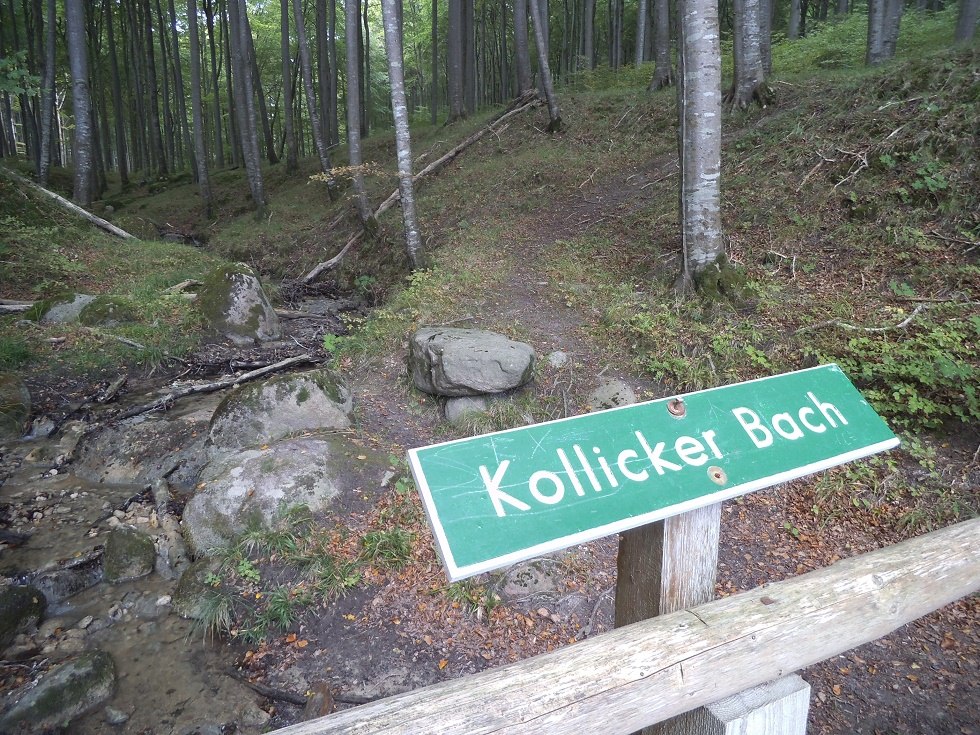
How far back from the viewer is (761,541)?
15.0 ft

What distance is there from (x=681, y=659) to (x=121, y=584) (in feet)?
16.0

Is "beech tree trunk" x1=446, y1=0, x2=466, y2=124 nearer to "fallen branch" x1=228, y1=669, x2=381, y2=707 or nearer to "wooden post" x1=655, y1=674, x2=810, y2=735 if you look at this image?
→ "fallen branch" x1=228, y1=669, x2=381, y2=707

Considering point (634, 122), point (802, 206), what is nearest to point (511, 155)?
point (634, 122)

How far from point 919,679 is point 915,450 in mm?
1956

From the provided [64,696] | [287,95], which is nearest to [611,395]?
[64,696]

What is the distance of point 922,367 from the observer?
4.85 m

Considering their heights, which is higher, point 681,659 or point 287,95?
point 287,95

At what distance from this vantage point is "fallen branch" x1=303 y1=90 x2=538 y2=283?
41.8 feet

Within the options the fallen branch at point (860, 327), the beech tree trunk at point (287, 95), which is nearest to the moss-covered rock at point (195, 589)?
the fallen branch at point (860, 327)

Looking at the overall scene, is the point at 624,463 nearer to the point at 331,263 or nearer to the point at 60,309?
the point at 60,309

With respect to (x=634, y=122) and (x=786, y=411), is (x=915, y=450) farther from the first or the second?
(x=634, y=122)

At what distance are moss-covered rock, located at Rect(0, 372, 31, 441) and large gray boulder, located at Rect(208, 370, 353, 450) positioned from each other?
8.03ft

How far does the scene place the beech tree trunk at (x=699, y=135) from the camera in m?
6.06

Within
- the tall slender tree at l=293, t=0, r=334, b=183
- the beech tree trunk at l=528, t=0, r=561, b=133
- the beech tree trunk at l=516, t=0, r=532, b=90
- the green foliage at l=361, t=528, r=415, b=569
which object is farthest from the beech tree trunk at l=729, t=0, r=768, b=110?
the green foliage at l=361, t=528, r=415, b=569
